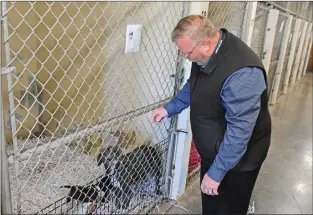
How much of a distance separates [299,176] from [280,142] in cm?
96

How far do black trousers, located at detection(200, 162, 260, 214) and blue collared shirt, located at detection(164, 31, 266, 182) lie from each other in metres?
0.23

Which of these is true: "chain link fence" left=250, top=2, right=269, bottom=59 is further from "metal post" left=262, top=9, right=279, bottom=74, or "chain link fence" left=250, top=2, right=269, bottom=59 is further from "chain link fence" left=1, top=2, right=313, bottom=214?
"chain link fence" left=1, top=2, right=313, bottom=214

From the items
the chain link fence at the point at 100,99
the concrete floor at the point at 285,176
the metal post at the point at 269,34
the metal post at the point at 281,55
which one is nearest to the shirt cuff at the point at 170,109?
the chain link fence at the point at 100,99

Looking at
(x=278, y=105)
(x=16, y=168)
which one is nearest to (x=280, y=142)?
(x=278, y=105)

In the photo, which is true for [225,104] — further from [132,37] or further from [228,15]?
[228,15]

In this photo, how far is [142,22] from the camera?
2162 millimetres

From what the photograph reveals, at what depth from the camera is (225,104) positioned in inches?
55.1

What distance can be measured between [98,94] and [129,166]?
1.88 feet

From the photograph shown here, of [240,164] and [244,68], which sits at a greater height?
[244,68]

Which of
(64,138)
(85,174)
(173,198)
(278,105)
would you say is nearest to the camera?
(64,138)

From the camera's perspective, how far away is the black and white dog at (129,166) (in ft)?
6.92

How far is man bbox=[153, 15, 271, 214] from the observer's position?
1.36 metres

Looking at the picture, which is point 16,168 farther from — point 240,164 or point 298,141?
point 298,141

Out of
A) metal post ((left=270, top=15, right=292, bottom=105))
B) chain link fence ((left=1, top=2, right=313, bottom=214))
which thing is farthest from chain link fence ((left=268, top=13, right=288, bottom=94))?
chain link fence ((left=1, top=2, right=313, bottom=214))
